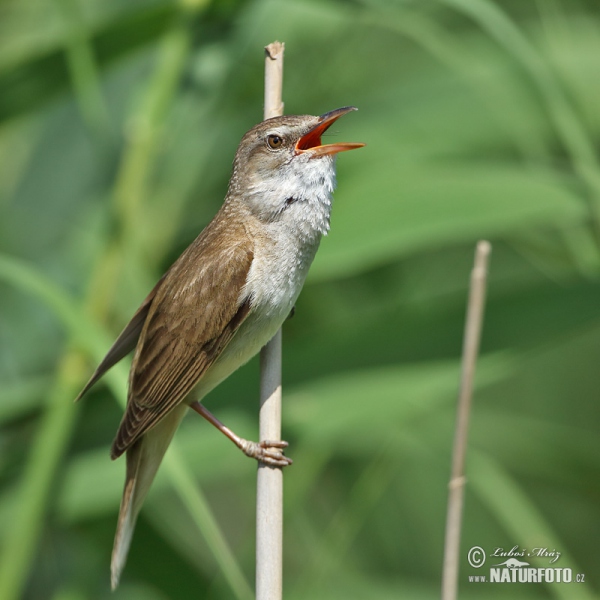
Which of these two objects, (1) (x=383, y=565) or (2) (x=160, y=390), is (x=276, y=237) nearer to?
(2) (x=160, y=390)

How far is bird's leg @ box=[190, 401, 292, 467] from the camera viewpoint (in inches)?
94.7

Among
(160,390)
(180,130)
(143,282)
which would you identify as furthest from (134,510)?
(180,130)

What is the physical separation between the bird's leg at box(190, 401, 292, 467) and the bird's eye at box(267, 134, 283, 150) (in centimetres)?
87

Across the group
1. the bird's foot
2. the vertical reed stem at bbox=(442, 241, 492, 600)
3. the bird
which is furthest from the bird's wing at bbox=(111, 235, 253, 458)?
the vertical reed stem at bbox=(442, 241, 492, 600)

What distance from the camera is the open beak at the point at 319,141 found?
2455 millimetres

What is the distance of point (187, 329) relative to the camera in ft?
8.77

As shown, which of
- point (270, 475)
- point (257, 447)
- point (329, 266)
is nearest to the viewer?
point (270, 475)

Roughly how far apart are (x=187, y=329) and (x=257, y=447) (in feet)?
1.40

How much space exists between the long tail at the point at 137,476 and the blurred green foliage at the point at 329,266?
18 centimetres

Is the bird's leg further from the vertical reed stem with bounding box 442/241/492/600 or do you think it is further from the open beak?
the open beak

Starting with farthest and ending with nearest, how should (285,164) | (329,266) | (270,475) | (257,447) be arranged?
(329,266) → (285,164) → (257,447) → (270,475)

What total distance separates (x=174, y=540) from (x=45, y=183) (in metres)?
1.63

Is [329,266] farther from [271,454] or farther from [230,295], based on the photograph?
[271,454]

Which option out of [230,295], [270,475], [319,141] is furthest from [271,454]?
[319,141]
